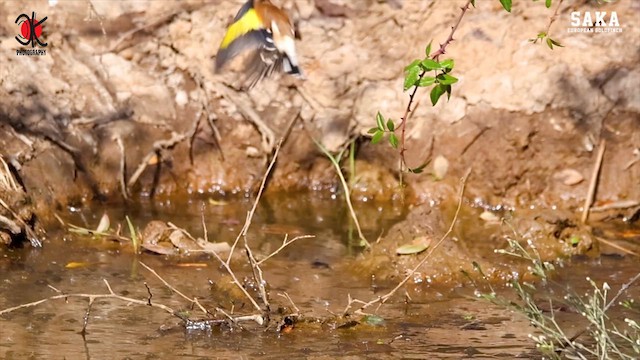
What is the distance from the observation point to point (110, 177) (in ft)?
20.8

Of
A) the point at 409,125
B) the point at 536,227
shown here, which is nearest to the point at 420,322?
the point at 536,227

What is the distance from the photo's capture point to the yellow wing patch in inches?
230

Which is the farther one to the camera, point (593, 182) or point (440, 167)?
point (440, 167)

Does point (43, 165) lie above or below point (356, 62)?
below

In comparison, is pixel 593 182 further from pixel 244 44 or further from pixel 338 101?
pixel 244 44

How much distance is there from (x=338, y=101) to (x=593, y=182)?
161 centimetres

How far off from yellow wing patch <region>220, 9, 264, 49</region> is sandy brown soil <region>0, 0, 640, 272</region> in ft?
1.98

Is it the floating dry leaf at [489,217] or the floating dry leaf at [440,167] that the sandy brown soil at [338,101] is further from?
the floating dry leaf at [489,217]

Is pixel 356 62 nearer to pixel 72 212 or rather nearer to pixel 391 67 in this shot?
pixel 391 67

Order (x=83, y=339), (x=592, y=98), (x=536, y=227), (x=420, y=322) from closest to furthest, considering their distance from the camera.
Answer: (x=83, y=339), (x=420, y=322), (x=536, y=227), (x=592, y=98)

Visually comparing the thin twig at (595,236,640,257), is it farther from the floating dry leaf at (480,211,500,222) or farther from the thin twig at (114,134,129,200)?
the thin twig at (114,134,129,200)

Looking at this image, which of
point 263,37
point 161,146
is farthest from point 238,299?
point 161,146

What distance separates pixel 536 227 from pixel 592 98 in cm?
120

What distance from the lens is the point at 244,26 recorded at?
589 centimetres
